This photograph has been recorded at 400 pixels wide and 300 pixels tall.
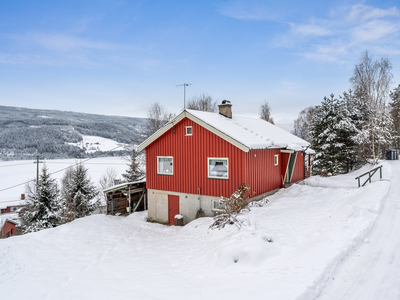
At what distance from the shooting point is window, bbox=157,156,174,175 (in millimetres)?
14594

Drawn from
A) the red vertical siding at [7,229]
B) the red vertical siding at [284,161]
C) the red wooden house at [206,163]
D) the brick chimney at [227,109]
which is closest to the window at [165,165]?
the red wooden house at [206,163]

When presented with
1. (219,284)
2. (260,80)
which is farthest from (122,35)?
(219,284)

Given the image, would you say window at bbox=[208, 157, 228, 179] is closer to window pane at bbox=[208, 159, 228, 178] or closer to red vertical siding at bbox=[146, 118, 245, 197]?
window pane at bbox=[208, 159, 228, 178]

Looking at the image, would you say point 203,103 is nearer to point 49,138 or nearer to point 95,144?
point 95,144

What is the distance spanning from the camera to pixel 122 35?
28.2 m

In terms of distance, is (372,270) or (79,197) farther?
(79,197)

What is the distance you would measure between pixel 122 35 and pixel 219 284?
1176 inches

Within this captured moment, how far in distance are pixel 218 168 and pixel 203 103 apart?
23.5 m

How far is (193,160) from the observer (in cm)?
1347

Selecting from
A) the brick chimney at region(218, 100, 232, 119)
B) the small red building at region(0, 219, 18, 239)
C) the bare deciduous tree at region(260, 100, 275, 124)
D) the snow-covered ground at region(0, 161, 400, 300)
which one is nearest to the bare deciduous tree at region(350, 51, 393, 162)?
the snow-covered ground at region(0, 161, 400, 300)

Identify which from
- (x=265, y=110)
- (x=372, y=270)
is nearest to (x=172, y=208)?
(x=372, y=270)

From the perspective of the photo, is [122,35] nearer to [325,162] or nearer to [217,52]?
[217,52]

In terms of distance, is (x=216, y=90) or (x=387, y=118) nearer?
(x=387, y=118)

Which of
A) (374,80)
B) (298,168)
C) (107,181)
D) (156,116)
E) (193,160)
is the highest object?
(374,80)
